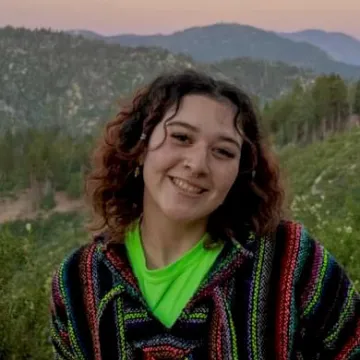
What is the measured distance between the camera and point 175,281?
2.07 m

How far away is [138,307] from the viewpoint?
205 cm

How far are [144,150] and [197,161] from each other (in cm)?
25

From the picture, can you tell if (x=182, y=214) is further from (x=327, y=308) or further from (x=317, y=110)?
(x=317, y=110)

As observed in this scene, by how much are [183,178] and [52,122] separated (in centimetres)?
10721

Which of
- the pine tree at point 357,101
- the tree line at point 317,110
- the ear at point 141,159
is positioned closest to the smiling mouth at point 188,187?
the ear at point 141,159

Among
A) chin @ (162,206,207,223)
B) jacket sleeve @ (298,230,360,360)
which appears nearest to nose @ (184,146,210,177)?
chin @ (162,206,207,223)

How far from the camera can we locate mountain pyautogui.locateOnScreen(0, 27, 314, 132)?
10800cm

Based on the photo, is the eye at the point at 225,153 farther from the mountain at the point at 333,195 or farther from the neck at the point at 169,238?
the mountain at the point at 333,195

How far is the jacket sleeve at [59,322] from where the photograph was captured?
224 centimetres

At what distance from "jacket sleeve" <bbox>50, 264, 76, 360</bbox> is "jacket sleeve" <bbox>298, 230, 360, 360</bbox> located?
75 centimetres

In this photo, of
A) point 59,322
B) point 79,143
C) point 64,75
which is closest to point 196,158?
point 59,322

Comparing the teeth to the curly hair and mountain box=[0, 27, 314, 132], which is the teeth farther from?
mountain box=[0, 27, 314, 132]

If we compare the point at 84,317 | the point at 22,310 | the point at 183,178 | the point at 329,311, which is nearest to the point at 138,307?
the point at 84,317

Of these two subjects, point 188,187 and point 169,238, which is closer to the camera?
point 188,187
